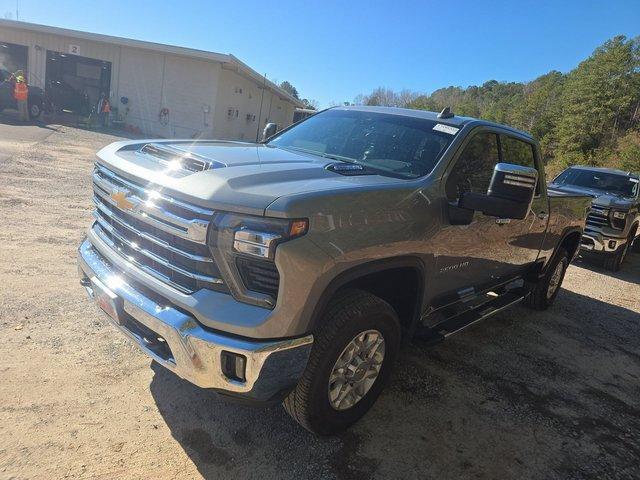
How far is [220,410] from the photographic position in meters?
3.02

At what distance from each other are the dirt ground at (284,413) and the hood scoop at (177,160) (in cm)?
133

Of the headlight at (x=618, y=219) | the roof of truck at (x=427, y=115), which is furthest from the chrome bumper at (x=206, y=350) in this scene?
the headlight at (x=618, y=219)

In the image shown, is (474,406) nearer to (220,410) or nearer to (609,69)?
(220,410)

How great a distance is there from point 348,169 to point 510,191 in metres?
0.99

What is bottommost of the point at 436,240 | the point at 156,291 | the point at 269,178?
the point at 156,291

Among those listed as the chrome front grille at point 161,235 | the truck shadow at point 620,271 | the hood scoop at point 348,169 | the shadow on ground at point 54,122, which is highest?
the hood scoop at point 348,169

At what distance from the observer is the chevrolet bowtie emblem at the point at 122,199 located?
8.79 ft

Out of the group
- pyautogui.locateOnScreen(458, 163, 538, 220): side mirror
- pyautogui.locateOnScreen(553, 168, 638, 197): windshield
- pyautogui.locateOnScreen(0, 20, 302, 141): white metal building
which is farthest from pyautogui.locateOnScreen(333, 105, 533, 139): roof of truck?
pyautogui.locateOnScreen(0, 20, 302, 141): white metal building

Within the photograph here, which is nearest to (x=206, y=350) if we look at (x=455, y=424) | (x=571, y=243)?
(x=455, y=424)

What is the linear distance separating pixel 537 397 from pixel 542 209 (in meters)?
1.91

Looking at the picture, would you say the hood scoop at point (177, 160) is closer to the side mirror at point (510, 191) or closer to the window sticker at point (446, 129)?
the side mirror at point (510, 191)

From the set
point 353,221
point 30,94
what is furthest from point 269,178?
point 30,94

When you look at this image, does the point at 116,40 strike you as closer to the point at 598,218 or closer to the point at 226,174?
the point at 598,218

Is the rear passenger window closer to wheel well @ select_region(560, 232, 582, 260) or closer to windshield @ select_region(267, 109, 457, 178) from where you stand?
windshield @ select_region(267, 109, 457, 178)
